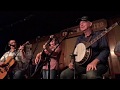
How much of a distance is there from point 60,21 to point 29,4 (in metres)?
2.21

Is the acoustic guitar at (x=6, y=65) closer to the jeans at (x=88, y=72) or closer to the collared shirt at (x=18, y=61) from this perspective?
the collared shirt at (x=18, y=61)

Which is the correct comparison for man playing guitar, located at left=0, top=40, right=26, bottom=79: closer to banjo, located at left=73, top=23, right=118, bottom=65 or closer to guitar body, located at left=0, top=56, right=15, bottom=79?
guitar body, located at left=0, top=56, right=15, bottom=79

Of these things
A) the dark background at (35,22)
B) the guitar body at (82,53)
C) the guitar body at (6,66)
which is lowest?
the guitar body at (6,66)

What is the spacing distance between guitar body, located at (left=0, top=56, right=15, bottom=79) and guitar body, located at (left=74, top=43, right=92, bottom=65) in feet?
4.30

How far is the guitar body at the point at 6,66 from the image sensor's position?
3.10m

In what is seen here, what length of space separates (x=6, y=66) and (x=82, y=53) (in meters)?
1.53

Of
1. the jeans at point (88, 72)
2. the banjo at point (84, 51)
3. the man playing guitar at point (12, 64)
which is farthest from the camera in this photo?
the man playing guitar at point (12, 64)

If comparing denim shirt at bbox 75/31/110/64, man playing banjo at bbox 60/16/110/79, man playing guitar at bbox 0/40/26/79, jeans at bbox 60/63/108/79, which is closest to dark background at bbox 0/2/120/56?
man playing guitar at bbox 0/40/26/79

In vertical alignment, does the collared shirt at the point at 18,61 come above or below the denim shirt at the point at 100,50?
below

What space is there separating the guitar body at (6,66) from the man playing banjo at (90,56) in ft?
3.93

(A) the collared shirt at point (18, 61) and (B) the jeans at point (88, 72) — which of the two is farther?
(A) the collared shirt at point (18, 61)

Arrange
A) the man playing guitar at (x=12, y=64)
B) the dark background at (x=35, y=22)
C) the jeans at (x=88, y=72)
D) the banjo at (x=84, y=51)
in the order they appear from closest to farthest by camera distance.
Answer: the jeans at (x=88, y=72), the banjo at (x=84, y=51), the man playing guitar at (x=12, y=64), the dark background at (x=35, y=22)

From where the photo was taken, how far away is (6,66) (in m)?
3.14

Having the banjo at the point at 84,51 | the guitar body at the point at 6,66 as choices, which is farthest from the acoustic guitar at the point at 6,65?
the banjo at the point at 84,51
